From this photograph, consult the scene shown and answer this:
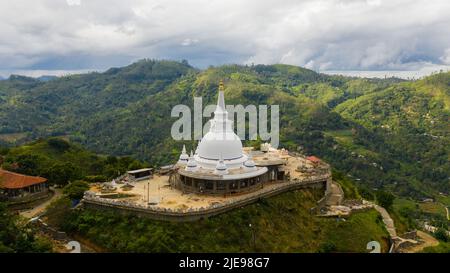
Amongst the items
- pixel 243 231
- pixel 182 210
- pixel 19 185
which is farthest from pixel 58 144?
pixel 243 231

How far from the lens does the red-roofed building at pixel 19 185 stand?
44812 mm

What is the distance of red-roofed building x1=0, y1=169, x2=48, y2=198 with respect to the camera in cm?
4481

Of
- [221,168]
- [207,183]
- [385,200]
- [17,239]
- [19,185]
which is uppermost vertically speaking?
[221,168]

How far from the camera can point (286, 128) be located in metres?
145

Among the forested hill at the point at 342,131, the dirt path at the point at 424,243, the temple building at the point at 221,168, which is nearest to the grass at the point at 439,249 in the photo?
the dirt path at the point at 424,243

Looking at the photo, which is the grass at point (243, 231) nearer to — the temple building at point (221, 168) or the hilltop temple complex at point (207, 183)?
the hilltop temple complex at point (207, 183)

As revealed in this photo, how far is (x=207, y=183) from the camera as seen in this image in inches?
1767

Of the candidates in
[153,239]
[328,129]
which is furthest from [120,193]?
→ [328,129]

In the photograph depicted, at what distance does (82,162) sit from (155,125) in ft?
300

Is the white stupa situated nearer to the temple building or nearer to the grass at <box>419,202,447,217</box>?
the temple building

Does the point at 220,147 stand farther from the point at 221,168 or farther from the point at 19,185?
the point at 19,185

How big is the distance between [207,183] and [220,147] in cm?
531

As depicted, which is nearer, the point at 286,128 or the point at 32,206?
the point at 32,206

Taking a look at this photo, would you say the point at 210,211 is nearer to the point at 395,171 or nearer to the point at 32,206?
the point at 32,206
